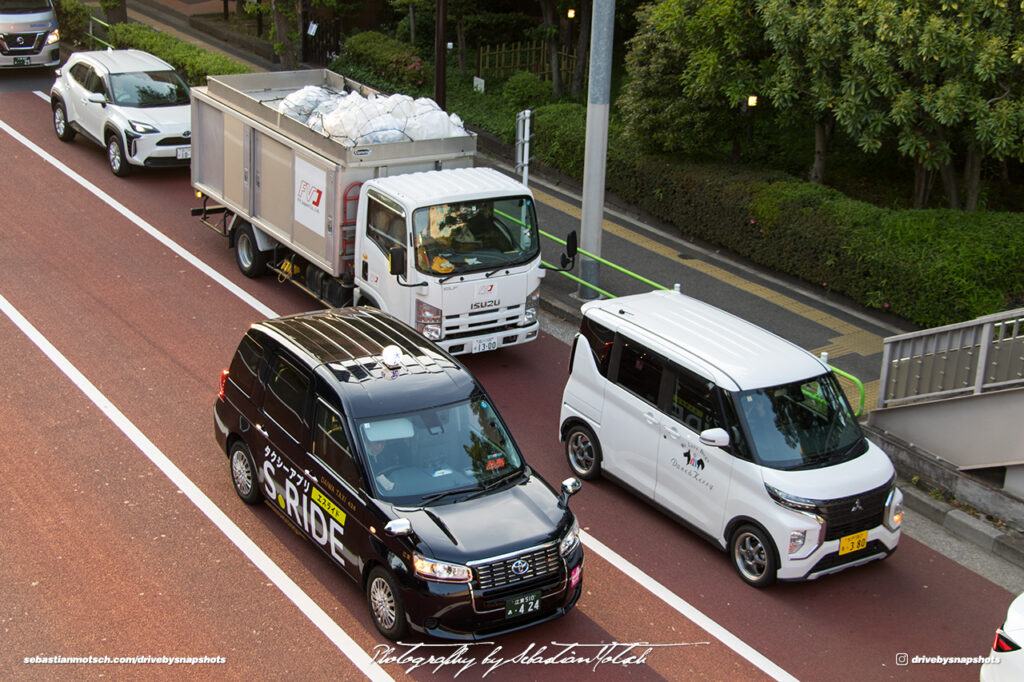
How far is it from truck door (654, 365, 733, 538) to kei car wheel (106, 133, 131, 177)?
1307 cm

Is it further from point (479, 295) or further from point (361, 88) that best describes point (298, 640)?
point (361, 88)

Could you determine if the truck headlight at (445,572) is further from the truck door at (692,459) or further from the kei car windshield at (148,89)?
the kei car windshield at (148,89)

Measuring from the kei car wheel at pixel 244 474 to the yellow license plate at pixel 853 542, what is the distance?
5.18 m

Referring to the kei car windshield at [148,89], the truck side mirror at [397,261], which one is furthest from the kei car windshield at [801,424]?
the kei car windshield at [148,89]

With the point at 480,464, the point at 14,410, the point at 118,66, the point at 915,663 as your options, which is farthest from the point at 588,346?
the point at 118,66

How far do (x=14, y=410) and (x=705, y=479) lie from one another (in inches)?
291

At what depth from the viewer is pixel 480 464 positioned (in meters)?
9.05

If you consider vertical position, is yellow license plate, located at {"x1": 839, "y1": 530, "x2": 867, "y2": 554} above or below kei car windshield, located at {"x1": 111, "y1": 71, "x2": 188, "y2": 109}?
below

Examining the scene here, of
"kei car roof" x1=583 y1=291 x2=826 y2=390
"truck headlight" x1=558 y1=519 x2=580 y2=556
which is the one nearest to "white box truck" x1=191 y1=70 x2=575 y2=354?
"kei car roof" x1=583 y1=291 x2=826 y2=390

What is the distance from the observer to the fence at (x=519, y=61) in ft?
84.4

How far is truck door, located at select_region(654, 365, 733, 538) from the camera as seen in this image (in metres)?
9.77

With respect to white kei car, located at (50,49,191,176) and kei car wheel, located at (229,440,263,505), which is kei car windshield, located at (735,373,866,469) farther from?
white kei car, located at (50,49,191,176)

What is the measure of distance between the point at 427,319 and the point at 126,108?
982 centimetres

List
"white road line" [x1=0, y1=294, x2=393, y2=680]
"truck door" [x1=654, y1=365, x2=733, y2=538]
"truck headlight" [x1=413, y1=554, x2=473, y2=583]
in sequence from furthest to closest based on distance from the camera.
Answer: "truck door" [x1=654, y1=365, x2=733, y2=538], "white road line" [x1=0, y1=294, x2=393, y2=680], "truck headlight" [x1=413, y1=554, x2=473, y2=583]
